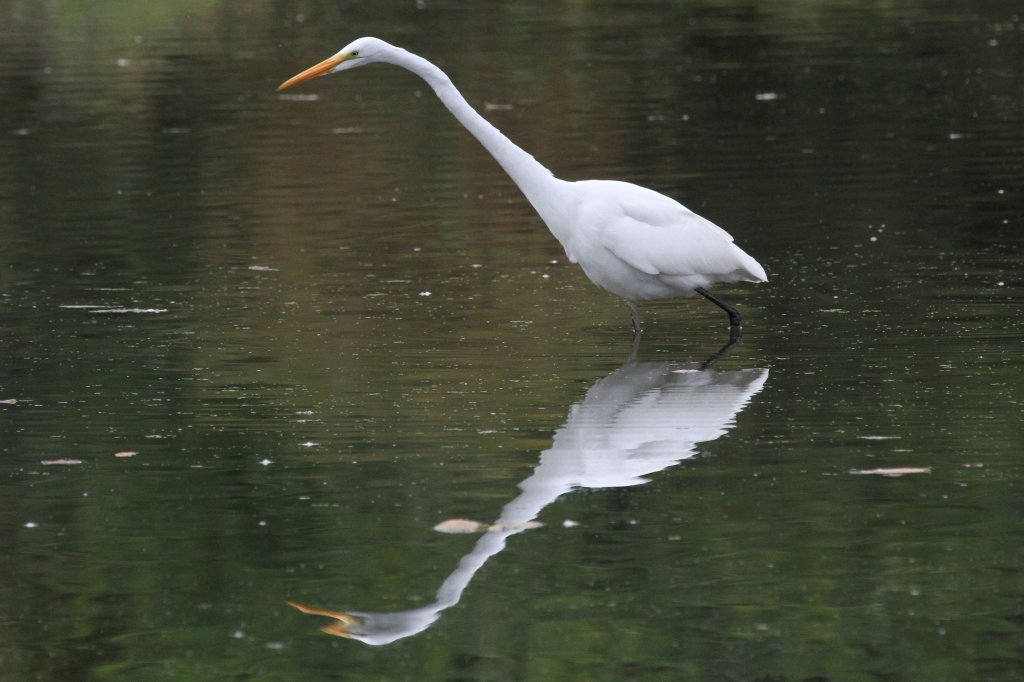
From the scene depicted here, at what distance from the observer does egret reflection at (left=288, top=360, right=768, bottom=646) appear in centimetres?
551

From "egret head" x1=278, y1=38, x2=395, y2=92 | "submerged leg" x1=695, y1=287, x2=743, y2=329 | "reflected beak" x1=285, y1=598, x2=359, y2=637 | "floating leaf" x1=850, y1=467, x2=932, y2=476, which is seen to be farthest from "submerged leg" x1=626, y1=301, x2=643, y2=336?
"reflected beak" x1=285, y1=598, x2=359, y2=637

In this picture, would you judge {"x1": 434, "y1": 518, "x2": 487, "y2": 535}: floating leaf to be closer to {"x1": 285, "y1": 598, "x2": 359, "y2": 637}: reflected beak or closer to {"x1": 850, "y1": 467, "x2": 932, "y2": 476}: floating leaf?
{"x1": 285, "y1": 598, "x2": 359, "y2": 637}: reflected beak

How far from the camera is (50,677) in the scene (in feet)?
16.9

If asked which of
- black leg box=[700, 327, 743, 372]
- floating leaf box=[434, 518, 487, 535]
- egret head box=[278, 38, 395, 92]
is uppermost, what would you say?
egret head box=[278, 38, 395, 92]

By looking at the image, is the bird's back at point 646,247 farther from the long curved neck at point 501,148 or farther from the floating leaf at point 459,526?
the floating leaf at point 459,526

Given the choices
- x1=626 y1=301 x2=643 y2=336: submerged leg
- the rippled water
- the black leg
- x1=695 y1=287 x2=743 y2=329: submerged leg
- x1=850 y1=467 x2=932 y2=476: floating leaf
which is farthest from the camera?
x1=626 y1=301 x2=643 y2=336: submerged leg

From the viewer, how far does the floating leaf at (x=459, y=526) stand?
6250 mm

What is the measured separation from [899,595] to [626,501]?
1300mm

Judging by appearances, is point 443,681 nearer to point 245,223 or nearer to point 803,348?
point 803,348

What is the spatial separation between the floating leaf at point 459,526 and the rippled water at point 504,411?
6 centimetres

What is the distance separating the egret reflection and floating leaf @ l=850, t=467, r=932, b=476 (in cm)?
72

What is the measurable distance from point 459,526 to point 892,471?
5.61ft

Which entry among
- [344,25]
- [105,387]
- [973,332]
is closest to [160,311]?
[105,387]

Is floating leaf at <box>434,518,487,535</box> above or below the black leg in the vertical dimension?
above
